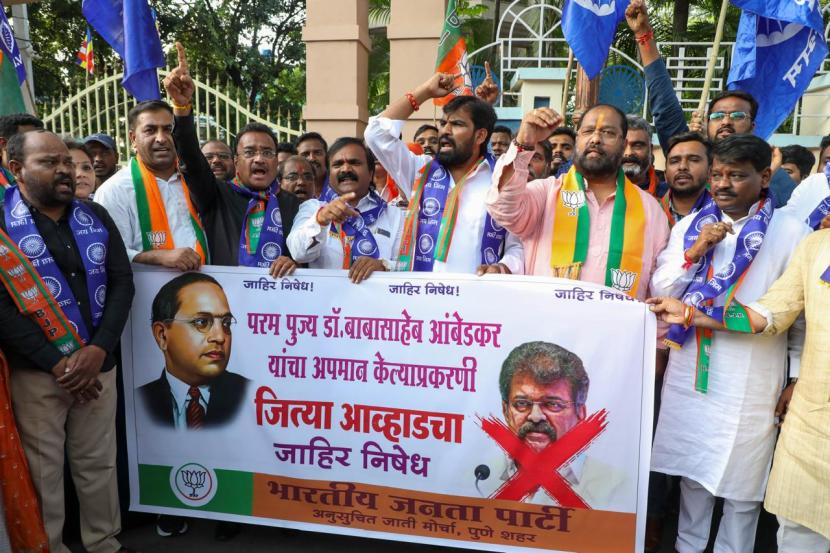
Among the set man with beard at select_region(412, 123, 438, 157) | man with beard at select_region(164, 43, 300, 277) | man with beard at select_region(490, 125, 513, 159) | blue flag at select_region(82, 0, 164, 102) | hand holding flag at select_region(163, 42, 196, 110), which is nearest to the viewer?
hand holding flag at select_region(163, 42, 196, 110)

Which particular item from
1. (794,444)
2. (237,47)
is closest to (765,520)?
(794,444)

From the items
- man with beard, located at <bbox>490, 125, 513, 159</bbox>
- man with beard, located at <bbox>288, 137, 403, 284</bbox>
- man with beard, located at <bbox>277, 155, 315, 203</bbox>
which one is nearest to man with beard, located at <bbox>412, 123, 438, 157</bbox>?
man with beard, located at <bbox>490, 125, 513, 159</bbox>

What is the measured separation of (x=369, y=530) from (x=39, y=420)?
5.03 feet

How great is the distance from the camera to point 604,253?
2943 mm

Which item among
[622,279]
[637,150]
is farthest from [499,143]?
[622,279]

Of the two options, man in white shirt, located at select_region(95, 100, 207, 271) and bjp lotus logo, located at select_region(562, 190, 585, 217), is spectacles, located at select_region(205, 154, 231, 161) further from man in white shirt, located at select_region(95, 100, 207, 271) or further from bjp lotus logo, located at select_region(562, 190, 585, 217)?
bjp lotus logo, located at select_region(562, 190, 585, 217)

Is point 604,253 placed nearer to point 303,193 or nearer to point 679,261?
point 679,261

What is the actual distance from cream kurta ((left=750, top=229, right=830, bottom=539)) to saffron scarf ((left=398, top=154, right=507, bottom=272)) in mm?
1243

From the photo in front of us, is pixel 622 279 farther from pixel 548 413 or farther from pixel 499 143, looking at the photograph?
pixel 499 143

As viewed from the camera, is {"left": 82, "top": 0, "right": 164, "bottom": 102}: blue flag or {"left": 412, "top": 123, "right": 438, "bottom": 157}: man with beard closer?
{"left": 82, "top": 0, "right": 164, "bottom": 102}: blue flag

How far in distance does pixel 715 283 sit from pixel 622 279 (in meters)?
0.40

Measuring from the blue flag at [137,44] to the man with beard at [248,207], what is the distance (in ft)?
4.56

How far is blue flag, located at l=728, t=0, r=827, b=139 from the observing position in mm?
4133

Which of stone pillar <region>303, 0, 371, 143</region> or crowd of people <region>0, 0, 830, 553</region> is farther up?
stone pillar <region>303, 0, 371, 143</region>
